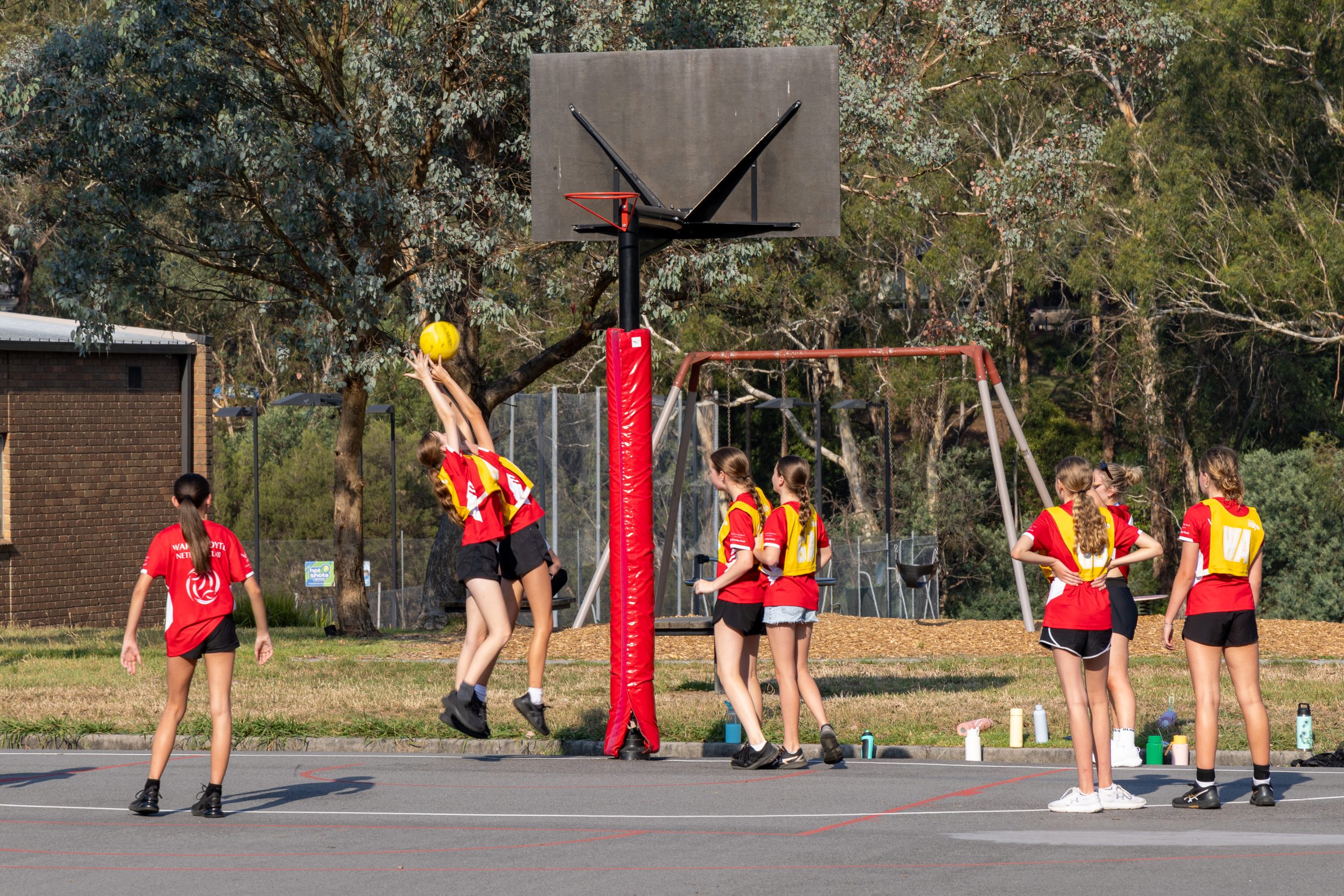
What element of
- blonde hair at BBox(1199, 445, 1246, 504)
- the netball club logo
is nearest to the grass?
blonde hair at BBox(1199, 445, 1246, 504)

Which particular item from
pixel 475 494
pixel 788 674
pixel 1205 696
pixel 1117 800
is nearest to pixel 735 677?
pixel 788 674

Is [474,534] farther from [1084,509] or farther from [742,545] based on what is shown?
[1084,509]

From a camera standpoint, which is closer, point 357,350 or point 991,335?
point 357,350

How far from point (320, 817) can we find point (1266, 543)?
31.1 meters

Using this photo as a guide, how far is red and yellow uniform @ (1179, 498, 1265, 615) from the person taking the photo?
28.8 feet

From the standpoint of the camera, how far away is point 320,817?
8.66 meters

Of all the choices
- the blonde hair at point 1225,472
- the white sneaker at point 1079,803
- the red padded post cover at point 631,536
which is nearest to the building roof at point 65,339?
the red padded post cover at point 631,536

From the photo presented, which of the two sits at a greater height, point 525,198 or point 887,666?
point 525,198

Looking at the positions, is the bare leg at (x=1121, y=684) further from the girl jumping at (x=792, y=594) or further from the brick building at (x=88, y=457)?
the brick building at (x=88, y=457)

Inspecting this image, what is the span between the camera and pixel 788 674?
396 inches

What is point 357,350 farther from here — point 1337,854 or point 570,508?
point 1337,854

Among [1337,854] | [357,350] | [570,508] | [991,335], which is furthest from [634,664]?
[991,335]

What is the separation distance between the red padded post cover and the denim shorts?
3.05 ft

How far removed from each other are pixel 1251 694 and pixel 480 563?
15.3 ft
